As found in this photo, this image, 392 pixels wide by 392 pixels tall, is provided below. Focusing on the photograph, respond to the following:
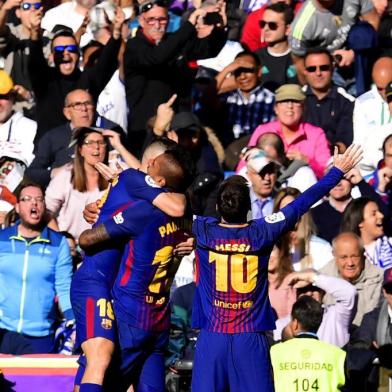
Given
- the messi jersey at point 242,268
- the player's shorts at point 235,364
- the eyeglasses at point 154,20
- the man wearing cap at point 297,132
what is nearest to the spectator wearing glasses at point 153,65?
the eyeglasses at point 154,20

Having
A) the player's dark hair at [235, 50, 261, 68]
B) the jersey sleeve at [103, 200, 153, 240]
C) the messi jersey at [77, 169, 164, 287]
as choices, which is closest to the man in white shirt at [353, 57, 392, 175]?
the player's dark hair at [235, 50, 261, 68]

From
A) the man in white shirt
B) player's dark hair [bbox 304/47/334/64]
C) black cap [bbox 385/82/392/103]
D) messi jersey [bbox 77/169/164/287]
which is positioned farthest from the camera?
player's dark hair [bbox 304/47/334/64]

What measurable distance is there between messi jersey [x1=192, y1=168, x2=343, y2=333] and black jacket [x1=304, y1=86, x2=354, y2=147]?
15.8 feet

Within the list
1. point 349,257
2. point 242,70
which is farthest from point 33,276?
point 242,70

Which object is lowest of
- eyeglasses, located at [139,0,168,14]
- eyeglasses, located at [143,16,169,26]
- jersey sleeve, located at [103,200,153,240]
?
jersey sleeve, located at [103,200,153,240]

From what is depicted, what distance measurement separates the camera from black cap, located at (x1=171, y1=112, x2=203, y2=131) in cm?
1355

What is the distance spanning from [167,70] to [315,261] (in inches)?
120

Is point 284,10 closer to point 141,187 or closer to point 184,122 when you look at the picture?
point 184,122

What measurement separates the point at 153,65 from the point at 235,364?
542cm

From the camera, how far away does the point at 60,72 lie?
1434 cm

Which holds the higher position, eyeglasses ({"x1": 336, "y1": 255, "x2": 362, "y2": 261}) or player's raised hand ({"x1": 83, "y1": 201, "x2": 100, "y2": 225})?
player's raised hand ({"x1": 83, "y1": 201, "x2": 100, "y2": 225})

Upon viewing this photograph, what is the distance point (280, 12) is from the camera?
15.1 m

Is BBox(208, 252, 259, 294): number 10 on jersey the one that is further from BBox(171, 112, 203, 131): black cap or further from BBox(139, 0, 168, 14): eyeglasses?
BBox(139, 0, 168, 14): eyeglasses

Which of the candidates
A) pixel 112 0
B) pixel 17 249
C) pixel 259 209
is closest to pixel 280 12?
pixel 112 0
